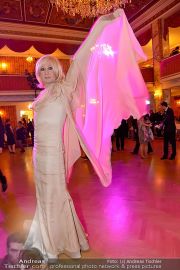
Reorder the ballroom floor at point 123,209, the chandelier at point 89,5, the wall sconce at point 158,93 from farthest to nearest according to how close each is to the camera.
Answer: the wall sconce at point 158,93 < the chandelier at point 89,5 < the ballroom floor at point 123,209

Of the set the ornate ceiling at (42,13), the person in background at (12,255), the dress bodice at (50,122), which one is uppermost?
the ornate ceiling at (42,13)

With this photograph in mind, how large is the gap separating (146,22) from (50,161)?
1398 centimetres

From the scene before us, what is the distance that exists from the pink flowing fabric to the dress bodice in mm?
205

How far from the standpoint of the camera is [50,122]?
2.35m

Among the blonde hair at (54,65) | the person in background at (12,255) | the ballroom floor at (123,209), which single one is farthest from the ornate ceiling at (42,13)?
the person in background at (12,255)

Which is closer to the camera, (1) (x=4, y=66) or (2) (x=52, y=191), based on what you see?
(2) (x=52, y=191)

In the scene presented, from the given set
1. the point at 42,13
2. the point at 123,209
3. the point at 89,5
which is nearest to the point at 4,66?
the point at 42,13

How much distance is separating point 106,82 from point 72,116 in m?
0.46

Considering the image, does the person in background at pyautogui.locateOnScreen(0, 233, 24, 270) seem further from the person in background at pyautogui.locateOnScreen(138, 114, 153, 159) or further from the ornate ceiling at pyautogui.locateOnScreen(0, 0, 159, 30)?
the ornate ceiling at pyautogui.locateOnScreen(0, 0, 159, 30)

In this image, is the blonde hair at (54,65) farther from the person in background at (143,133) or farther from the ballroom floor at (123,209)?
the person in background at (143,133)

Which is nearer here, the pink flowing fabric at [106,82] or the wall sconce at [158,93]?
the pink flowing fabric at [106,82]

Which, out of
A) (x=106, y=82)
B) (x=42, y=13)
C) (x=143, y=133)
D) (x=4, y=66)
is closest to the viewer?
(x=106, y=82)

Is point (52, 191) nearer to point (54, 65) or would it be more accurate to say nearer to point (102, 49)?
point (54, 65)

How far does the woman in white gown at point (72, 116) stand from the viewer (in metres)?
2.36
